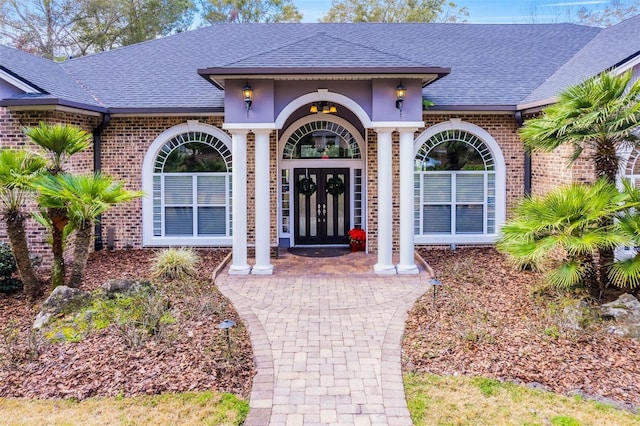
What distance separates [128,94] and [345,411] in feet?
33.0

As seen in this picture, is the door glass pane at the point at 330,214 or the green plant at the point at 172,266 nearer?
the green plant at the point at 172,266

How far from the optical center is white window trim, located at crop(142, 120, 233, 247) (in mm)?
12148

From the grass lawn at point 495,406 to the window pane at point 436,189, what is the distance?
754 centimetres

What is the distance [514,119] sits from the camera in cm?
1221

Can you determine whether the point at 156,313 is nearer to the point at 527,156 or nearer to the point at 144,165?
the point at 144,165

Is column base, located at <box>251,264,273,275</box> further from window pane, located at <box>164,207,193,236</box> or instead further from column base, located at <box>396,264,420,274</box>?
window pane, located at <box>164,207,193,236</box>

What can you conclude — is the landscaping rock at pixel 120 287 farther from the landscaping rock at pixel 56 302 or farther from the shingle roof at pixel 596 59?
the shingle roof at pixel 596 59

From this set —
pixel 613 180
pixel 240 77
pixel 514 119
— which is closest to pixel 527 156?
pixel 514 119

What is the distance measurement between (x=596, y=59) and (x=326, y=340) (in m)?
9.09

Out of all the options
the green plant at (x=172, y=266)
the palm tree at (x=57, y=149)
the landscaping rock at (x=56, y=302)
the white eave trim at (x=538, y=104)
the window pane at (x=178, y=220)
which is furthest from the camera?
the window pane at (x=178, y=220)

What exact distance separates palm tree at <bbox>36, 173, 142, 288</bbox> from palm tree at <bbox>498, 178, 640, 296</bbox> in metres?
5.89

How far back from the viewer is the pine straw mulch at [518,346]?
5359 mm

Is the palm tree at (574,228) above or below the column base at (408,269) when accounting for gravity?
above

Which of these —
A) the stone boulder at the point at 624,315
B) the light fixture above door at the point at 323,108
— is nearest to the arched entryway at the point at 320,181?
the light fixture above door at the point at 323,108
